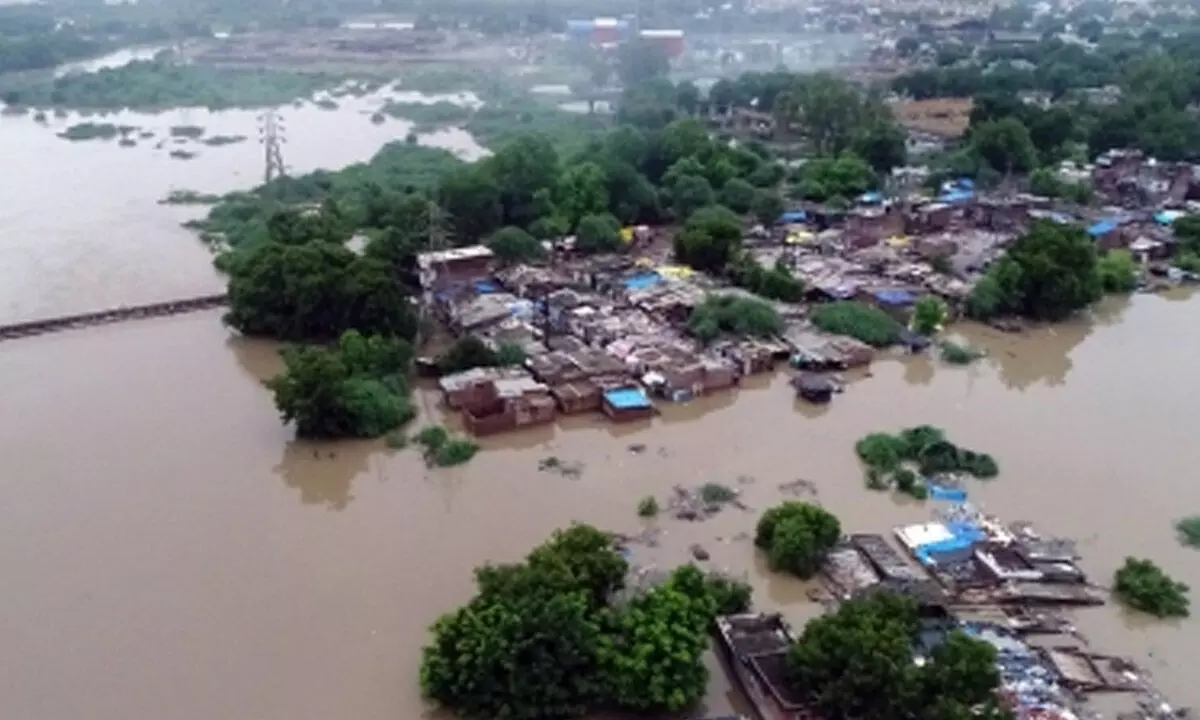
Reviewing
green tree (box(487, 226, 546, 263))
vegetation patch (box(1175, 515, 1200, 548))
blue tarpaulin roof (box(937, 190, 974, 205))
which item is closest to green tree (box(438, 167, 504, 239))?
green tree (box(487, 226, 546, 263))

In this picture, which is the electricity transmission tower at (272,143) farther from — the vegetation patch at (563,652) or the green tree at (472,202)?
the vegetation patch at (563,652)

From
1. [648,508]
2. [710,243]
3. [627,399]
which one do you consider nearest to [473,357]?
[627,399]

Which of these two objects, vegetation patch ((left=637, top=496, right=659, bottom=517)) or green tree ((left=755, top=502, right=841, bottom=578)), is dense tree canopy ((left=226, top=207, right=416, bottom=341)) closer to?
vegetation patch ((left=637, top=496, right=659, bottom=517))

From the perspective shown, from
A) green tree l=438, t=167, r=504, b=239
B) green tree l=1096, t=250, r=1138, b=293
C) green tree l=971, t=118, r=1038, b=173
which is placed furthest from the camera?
green tree l=971, t=118, r=1038, b=173

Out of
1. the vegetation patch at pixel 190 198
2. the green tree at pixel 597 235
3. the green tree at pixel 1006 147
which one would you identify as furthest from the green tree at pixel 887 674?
the vegetation patch at pixel 190 198

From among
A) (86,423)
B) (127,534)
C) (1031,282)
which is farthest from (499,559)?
(1031,282)

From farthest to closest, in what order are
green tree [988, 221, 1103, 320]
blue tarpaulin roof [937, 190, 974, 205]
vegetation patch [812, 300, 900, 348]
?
blue tarpaulin roof [937, 190, 974, 205] < green tree [988, 221, 1103, 320] < vegetation patch [812, 300, 900, 348]

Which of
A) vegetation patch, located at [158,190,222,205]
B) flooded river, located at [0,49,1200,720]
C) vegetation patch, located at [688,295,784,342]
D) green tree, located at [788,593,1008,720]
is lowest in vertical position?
vegetation patch, located at [158,190,222,205]
